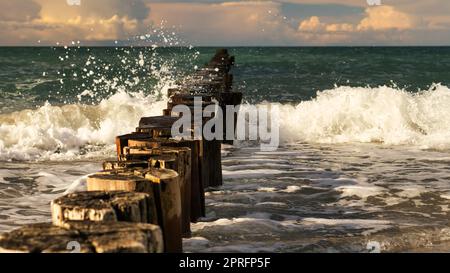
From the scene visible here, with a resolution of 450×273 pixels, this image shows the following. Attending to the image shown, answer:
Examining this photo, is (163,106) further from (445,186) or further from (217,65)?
(445,186)

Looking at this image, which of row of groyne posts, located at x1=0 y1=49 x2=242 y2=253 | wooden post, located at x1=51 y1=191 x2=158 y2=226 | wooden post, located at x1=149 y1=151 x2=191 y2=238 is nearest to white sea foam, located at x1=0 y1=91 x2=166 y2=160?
row of groyne posts, located at x1=0 y1=49 x2=242 y2=253

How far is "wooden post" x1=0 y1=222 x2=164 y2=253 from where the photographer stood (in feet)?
7.11

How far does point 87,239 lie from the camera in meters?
2.21

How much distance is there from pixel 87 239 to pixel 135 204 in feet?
1.47

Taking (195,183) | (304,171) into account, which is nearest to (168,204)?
(195,183)

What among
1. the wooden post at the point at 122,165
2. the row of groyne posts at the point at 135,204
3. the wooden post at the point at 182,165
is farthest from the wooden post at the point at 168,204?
the wooden post at the point at 182,165

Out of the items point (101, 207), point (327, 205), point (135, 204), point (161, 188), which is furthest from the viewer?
point (327, 205)

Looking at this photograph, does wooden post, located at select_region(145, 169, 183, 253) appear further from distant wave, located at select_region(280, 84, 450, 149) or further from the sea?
distant wave, located at select_region(280, 84, 450, 149)

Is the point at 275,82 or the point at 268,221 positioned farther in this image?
the point at 275,82

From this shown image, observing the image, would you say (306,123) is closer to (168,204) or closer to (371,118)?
(371,118)

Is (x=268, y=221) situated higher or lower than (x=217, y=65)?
lower
